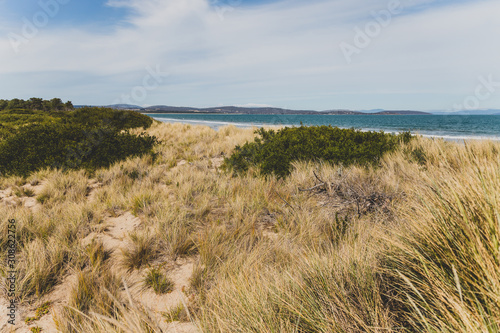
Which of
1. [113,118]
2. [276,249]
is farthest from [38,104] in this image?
[276,249]

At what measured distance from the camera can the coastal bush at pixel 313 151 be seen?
19.6 feet

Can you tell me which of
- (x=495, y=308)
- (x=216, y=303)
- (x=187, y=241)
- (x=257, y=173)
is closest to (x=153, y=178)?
(x=257, y=173)

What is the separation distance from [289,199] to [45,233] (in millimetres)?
3653

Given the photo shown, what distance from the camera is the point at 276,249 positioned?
2.84m

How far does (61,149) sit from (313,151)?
714 cm

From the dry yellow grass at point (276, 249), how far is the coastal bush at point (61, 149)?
2.48 ft

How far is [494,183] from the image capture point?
1.88 meters

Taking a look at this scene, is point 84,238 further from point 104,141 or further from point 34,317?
point 104,141

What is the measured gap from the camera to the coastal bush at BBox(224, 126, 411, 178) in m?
5.98

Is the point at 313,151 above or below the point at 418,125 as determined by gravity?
below

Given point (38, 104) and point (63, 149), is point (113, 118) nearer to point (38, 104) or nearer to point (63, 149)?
point (63, 149)

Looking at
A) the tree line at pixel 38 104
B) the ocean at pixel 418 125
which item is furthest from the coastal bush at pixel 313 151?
the tree line at pixel 38 104

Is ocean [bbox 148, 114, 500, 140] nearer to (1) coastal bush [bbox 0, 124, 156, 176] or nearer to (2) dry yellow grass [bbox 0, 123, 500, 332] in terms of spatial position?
(2) dry yellow grass [bbox 0, 123, 500, 332]

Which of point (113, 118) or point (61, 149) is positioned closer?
point (61, 149)
